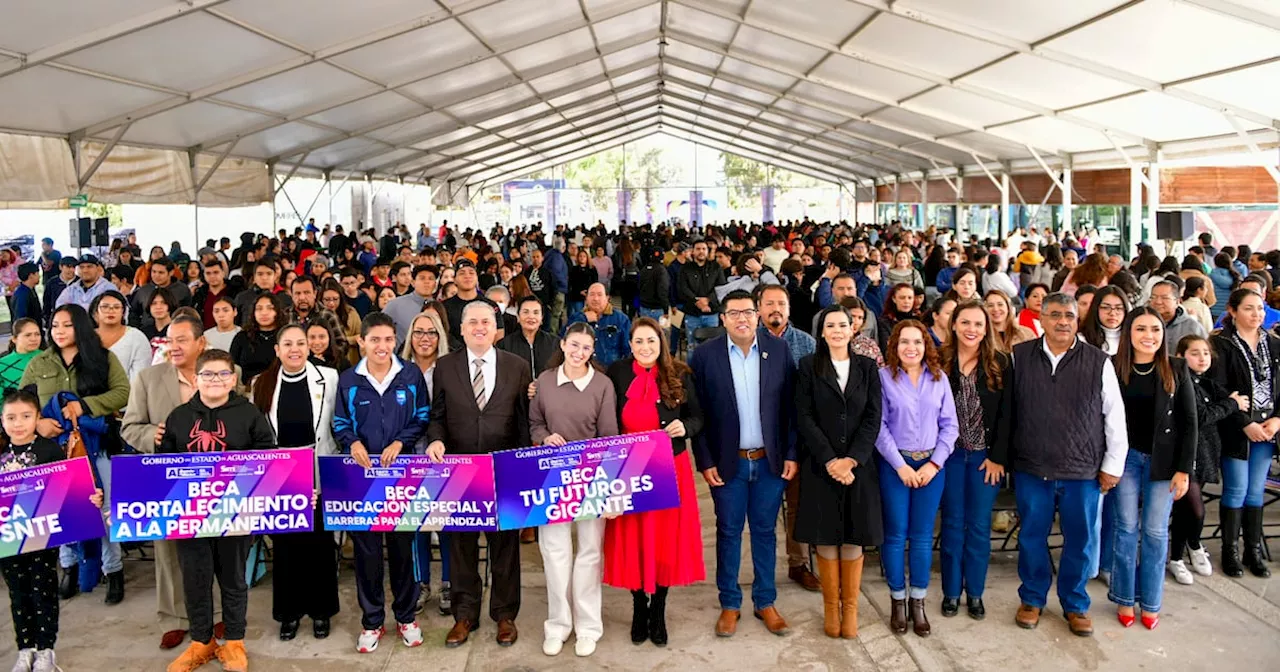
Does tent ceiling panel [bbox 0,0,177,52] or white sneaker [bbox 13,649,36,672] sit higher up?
tent ceiling panel [bbox 0,0,177,52]

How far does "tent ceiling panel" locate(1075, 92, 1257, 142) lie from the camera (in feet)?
42.0

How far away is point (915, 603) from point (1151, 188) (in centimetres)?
1342

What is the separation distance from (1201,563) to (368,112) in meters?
16.0

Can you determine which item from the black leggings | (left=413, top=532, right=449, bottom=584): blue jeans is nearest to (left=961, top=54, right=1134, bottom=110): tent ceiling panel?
the black leggings

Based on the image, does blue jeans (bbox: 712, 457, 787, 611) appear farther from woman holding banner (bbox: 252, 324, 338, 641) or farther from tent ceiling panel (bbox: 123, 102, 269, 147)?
tent ceiling panel (bbox: 123, 102, 269, 147)

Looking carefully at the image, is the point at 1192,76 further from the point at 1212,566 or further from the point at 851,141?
the point at 851,141

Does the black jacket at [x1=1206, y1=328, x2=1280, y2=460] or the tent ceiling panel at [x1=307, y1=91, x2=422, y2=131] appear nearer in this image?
the black jacket at [x1=1206, y1=328, x2=1280, y2=460]

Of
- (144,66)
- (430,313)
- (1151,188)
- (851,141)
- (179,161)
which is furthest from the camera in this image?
(851,141)

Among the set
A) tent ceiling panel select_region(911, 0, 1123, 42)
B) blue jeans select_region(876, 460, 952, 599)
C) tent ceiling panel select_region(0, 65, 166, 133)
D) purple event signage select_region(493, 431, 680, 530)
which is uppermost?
tent ceiling panel select_region(911, 0, 1123, 42)

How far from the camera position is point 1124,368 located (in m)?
4.55

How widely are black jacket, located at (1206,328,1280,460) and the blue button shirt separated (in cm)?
246

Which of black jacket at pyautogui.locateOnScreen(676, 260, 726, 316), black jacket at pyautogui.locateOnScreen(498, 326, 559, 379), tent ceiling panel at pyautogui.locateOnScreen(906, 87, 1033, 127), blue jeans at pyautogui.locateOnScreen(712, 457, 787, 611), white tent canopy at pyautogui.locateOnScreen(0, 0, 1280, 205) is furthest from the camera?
tent ceiling panel at pyautogui.locateOnScreen(906, 87, 1033, 127)

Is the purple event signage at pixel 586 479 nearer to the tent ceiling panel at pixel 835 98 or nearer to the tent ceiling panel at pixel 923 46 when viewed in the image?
the tent ceiling panel at pixel 923 46

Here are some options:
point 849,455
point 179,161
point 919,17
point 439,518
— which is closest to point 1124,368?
point 849,455
